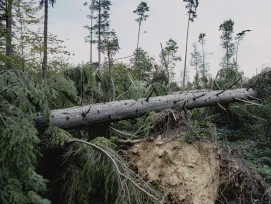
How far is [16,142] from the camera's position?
10.5 feet

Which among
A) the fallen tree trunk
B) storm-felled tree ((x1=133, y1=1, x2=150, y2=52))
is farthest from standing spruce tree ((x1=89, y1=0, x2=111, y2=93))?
the fallen tree trunk

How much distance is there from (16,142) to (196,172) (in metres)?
2.85

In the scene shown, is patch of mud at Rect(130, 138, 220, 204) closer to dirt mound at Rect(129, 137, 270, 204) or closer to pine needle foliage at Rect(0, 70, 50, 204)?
dirt mound at Rect(129, 137, 270, 204)

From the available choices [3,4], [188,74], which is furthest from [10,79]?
[188,74]

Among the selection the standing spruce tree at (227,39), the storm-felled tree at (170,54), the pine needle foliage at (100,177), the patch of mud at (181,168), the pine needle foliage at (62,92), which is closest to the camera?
the pine needle foliage at (100,177)

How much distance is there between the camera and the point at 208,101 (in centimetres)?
835

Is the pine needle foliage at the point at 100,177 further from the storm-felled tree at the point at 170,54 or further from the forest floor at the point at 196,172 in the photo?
the storm-felled tree at the point at 170,54

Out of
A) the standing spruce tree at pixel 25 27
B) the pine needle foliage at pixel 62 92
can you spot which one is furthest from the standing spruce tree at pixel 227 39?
the pine needle foliage at pixel 62 92

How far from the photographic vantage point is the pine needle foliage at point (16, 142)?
322 centimetres

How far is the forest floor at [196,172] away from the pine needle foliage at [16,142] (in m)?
1.91

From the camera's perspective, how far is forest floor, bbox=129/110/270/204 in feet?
15.5

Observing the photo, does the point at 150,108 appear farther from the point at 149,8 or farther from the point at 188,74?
the point at 188,74

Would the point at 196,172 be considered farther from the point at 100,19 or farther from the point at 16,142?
the point at 100,19

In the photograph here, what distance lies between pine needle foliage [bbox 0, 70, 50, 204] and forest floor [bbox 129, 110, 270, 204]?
1913 millimetres
